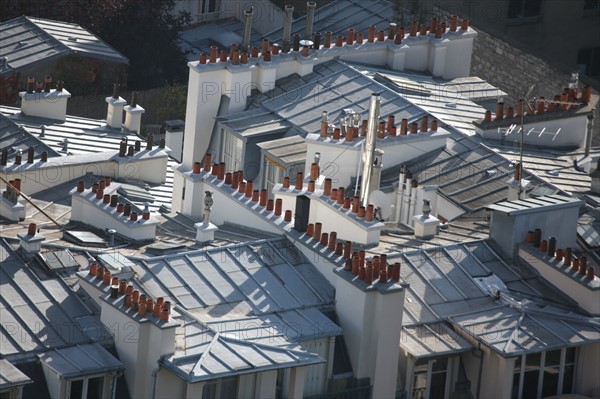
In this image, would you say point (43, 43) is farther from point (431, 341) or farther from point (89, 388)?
point (89, 388)

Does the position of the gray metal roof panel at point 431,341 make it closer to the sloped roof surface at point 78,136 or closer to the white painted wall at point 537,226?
the white painted wall at point 537,226

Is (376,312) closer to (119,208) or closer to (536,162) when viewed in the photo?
(119,208)

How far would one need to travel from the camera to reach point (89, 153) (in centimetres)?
6669

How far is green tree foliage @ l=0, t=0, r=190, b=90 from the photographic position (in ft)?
283

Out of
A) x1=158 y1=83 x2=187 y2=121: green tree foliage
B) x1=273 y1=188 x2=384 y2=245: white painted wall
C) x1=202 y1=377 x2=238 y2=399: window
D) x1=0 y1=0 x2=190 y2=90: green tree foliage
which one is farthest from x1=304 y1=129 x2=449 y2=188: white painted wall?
x1=0 y1=0 x2=190 y2=90: green tree foliage

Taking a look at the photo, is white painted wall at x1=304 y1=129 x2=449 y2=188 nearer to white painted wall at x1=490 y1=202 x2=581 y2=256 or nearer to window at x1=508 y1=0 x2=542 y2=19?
white painted wall at x1=490 y1=202 x2=581 y2=256

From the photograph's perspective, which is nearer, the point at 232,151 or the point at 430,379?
the point at 430,379

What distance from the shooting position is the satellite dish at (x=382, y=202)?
5812cm

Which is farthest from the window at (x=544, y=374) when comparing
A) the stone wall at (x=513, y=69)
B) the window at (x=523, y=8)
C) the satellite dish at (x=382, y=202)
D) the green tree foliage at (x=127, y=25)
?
the window at (x=523, y=8)

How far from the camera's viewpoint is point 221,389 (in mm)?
48312

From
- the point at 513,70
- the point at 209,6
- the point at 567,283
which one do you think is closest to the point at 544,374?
the point at 567,283

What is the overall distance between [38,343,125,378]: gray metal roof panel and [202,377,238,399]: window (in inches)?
75.3

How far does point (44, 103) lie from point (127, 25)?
16.4m

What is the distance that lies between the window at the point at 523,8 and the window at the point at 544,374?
36774 millimetres
